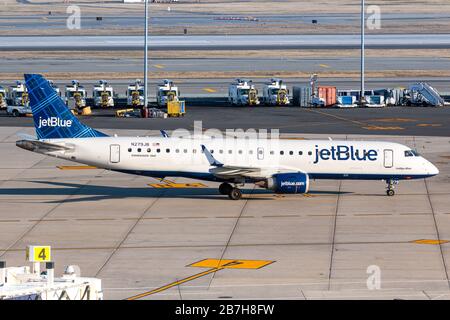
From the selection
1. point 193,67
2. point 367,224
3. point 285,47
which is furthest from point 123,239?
point 285,47

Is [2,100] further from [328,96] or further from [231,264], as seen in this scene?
[231,264]

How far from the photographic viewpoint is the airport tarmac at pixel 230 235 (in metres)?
36.2

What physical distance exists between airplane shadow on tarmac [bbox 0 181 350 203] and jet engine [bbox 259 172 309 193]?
121 inches

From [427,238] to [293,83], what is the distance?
84633 mm

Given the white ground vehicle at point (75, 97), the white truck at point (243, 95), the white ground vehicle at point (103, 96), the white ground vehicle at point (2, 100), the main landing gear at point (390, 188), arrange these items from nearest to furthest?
1. the main landing gear at point (390, 188)
2. the white ground vehicle at point (75, 97)
3. the white ground vehicle at point (2, 100)
4. the white ground vehicle at point (103, 96)
5. the white truck at point (243, 95)

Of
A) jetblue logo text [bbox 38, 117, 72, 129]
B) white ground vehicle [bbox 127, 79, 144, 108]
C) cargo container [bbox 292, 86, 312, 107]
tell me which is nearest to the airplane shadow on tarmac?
jetblue logo text [bbox 38, 117, 72, 129]

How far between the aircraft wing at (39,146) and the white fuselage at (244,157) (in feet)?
0.96

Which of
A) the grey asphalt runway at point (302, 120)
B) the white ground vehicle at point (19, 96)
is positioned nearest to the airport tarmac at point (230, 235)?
the grey asphalt runway at point (302, 120)

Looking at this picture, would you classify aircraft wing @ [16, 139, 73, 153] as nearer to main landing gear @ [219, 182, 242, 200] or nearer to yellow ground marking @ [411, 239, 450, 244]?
main landing gear @ [219, 182, 242, 200]

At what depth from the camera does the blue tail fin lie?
56.5m

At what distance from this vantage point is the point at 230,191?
5734 centimetres

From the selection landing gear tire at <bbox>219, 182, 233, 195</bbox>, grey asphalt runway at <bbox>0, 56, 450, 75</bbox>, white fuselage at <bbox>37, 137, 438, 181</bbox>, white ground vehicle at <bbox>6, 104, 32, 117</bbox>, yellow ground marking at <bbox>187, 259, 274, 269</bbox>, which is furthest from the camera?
grey asphalt runway at <bbox>0, 56, 450, 75</bbox>

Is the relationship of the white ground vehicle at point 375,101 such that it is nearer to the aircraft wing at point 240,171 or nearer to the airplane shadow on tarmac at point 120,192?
the airplane shadow on tarmac at point 120,192

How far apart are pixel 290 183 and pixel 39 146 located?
1445cm
